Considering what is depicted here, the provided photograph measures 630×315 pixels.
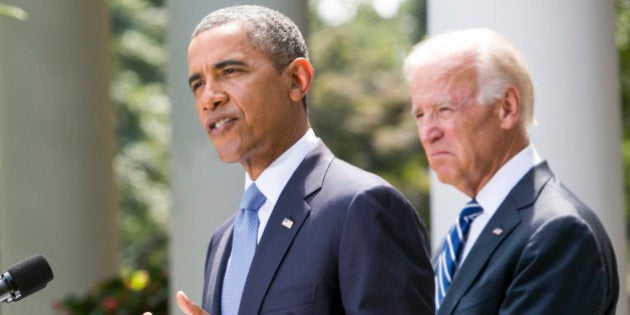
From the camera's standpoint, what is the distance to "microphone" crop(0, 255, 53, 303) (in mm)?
3781

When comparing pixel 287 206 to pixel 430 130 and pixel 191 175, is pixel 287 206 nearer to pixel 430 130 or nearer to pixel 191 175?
pixel 430 130

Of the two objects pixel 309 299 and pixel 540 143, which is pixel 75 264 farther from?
pixel 309 299

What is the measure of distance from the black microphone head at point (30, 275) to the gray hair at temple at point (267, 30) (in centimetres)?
103

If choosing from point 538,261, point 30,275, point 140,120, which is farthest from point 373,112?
point 30,275

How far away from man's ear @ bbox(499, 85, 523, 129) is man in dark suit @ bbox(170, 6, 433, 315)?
1086 millimetres

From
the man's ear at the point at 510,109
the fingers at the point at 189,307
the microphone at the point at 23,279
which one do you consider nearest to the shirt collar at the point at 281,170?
the fingers at the point at 189,307

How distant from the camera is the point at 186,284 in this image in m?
7.47

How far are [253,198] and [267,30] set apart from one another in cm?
58

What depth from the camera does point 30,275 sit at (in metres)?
3.88

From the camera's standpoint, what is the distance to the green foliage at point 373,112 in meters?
30.2

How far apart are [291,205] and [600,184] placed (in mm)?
2967

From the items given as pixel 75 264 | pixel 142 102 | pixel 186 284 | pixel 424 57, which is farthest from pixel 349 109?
pixel 424 57

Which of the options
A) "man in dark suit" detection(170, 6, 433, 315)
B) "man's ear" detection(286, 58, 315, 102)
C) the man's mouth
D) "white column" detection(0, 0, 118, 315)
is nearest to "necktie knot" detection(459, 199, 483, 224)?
"man in dark suit" detection(170, 6, 433, 315)

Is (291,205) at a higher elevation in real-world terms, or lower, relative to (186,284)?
higher
